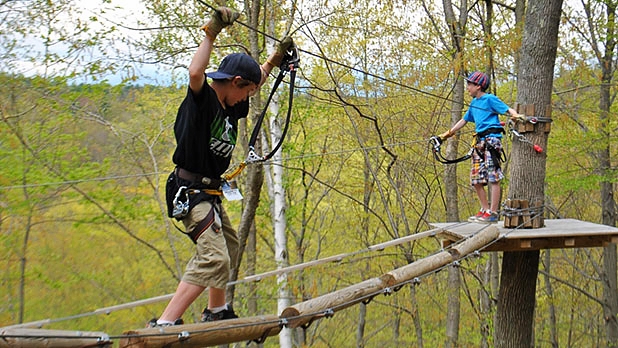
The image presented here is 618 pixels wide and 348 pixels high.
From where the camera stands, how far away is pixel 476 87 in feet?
14.6

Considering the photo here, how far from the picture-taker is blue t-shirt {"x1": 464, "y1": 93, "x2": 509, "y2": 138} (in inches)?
173

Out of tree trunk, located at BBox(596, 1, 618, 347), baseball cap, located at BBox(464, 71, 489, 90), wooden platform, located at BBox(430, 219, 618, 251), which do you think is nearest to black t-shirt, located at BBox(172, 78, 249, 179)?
wooden platform, located at BBox(430, 219, 618, 251)

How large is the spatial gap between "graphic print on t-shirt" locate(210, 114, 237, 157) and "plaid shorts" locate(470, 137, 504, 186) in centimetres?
271

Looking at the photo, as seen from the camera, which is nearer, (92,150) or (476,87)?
(476,87)

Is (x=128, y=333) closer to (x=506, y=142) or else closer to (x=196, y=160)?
(x=196, y=160)

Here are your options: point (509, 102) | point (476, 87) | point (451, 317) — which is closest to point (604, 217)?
point (509, 102)

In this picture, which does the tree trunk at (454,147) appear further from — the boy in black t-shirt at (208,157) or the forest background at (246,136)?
the boy in black t-shirt at (208,157)

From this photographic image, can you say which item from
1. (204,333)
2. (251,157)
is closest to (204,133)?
(251,157)

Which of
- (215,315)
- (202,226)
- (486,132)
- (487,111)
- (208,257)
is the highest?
(487,111)

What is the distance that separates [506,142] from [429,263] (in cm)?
697

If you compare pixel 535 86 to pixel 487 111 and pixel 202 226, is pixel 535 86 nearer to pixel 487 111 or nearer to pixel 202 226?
pixel 487 111

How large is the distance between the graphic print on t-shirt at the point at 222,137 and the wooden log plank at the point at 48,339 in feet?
3.28

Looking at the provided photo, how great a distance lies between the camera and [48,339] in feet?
5.32

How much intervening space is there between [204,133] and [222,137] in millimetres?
100
